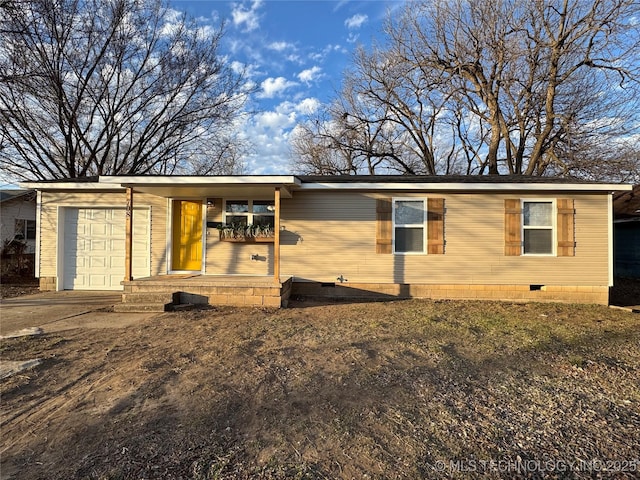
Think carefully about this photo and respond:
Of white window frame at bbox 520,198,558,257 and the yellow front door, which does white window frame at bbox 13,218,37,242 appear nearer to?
the yellow front door

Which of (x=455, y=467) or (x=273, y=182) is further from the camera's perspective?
(x=273, y=182)

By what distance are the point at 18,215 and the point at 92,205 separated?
8.57 metres

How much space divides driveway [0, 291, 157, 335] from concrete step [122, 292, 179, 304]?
36 cm

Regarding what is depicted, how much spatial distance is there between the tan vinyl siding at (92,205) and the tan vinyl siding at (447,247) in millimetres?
3028

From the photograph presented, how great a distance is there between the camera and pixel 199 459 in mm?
2045

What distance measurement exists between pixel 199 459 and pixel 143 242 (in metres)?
7.29

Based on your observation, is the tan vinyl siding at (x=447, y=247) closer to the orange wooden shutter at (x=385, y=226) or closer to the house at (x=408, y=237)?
the house at (x=408, y=237)

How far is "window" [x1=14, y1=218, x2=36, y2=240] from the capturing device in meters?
13.7

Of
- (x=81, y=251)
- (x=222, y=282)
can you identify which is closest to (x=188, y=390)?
(x=222, y=282)

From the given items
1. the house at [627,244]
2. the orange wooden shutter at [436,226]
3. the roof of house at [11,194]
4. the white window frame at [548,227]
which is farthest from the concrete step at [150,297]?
the house at [627,244]

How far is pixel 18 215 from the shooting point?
538 inches

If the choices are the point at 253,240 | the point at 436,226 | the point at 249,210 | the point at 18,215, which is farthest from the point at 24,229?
the point at 436,226

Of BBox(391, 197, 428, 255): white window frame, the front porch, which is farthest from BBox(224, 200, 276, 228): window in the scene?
BBox(391, 197, 428, 255): white window frame

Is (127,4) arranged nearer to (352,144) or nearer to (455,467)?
(352,144)
